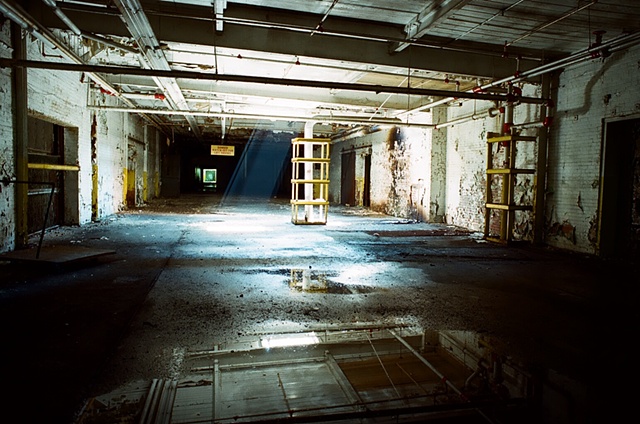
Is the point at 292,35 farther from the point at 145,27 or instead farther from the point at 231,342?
the point at 231,342

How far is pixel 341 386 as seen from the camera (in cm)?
223

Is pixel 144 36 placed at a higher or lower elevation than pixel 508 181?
higher

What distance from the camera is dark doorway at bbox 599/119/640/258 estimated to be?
6.32 m

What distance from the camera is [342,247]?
7012mm

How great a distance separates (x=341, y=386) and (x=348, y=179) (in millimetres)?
16762

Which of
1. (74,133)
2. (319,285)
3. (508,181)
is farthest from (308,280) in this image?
(74,133)

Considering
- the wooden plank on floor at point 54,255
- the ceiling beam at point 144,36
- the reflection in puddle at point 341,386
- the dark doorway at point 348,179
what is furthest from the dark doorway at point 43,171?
the dark doorway at point 348,179

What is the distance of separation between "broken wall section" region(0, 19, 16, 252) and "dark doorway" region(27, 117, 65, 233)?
35.5 inches

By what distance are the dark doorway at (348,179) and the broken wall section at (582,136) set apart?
35.8 ft

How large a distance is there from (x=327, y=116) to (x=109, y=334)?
949 cm

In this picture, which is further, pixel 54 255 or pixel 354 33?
pixel 354 33

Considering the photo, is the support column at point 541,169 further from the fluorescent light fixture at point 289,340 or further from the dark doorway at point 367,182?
the dark doorway at point 367,182

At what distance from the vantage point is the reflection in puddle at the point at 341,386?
196 cm

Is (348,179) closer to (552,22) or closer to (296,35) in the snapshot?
(296,35)
